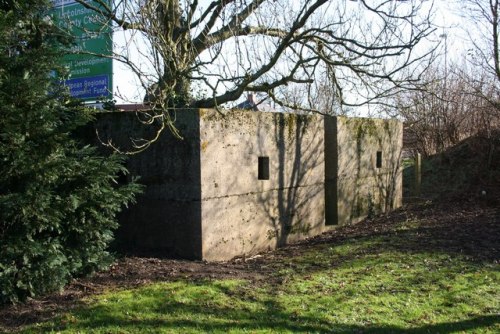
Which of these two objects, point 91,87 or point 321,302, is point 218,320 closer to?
point 321,302

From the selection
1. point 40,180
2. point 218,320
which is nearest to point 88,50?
point 40,180

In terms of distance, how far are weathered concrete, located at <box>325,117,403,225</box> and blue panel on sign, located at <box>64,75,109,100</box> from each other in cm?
430

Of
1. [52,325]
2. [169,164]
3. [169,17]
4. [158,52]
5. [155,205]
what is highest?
[169,17]

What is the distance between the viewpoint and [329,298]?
20.7ft

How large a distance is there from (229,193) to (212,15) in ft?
10.6

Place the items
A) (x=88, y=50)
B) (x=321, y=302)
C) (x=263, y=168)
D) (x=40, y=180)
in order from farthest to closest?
1. (x=88, y=50)
2. (x=263, y=168)
3. (x=321, y=302)
4. (x=40, y=180)

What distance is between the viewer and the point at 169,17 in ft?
27.3

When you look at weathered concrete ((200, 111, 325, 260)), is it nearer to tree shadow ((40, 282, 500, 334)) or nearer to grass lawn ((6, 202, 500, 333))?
grass lawn ((6, 202, 500, 333))

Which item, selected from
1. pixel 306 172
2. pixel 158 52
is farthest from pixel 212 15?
pixel 306 172

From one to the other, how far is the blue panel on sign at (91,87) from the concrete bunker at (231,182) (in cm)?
103

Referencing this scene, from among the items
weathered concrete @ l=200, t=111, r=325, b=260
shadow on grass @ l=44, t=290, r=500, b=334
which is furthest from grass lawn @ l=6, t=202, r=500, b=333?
weathered concrete @ l=200, t=111, r=325, b=260

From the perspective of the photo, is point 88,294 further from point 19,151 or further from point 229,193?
point 229,193

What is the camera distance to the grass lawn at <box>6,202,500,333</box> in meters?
5.38

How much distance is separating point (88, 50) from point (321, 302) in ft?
18.6
